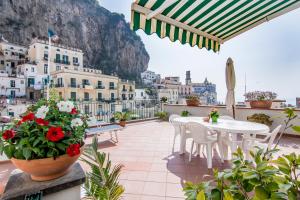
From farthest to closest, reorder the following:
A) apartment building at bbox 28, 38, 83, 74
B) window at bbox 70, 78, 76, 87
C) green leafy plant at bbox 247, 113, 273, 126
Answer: apartment building at bbox 28, 38, 83, 74 < window at bbox 70, 78, 76, 87 < green leafy plant at bbox 247, 113, 273, 126

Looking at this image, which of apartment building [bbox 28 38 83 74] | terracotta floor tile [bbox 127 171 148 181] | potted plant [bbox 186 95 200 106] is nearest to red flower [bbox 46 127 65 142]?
terracotta floor tile [bbox 127 171 148 181]

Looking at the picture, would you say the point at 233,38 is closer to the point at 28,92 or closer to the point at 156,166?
the point at 156,166

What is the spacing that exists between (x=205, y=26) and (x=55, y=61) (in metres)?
26.8

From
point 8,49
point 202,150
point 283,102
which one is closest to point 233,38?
point 202,150

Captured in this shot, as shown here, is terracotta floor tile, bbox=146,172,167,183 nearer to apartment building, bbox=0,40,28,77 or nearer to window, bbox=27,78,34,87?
window, bbox=27,78,34,87

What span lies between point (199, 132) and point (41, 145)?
2.61 m

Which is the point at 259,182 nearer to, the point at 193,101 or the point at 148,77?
the point at 193,101

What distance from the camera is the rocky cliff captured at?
28734mm

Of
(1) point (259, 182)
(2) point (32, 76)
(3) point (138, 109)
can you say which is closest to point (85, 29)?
(2) point (32, 76)

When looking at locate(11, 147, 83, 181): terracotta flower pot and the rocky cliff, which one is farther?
the rocky cliff

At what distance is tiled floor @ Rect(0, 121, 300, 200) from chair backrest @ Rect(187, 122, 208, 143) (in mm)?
499

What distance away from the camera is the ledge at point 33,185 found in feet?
2.54

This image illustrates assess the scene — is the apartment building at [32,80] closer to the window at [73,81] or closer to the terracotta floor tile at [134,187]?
the window at [73,81]

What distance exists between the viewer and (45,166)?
0.85 m
